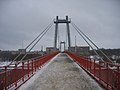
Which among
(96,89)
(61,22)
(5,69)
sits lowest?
(96,89)

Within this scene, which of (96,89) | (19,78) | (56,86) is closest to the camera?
(96,89)

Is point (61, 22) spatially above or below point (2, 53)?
above

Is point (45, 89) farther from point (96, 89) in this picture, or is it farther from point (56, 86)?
point (96, 89)

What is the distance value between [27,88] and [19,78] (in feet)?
3.58

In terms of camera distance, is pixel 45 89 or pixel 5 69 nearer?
pixel 5 69

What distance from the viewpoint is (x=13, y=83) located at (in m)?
8.80

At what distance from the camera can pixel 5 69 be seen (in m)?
7.88

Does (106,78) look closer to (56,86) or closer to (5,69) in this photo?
(56,86)

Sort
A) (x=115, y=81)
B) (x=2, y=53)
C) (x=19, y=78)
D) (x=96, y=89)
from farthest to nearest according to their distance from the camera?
(x=2, y=53)
(x=19, y=78)
(x=96, y=89)
(x=115, y=81)

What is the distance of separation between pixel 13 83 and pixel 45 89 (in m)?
1.27

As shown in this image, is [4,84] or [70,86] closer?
[4,84]

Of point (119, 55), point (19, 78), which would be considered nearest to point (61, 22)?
point (119, 55)

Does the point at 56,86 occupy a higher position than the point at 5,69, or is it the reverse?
the point at 5,69

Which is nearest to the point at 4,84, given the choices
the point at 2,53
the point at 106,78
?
the point at 106,78
